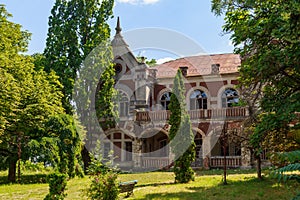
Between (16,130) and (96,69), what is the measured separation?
8.39 meters

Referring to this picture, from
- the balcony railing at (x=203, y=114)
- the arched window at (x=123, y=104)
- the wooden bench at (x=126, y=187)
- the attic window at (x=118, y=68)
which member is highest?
the attic window at (x=118, y=68)

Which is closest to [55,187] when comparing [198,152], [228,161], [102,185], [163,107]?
[102,185]

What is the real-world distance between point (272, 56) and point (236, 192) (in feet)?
15.6

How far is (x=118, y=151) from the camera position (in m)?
25.6

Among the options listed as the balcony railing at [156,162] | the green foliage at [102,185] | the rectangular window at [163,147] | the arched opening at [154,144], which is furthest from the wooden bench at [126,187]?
the rectangular window at [163,147]

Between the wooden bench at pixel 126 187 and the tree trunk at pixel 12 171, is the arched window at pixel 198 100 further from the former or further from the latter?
the wooden bench at pixel 126 187

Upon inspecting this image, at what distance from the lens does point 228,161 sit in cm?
2142

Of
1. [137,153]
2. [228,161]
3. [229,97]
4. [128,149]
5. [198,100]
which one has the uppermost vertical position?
[229,97]

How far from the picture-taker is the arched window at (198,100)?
25.3 m

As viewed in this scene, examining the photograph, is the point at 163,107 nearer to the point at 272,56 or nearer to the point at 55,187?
the point at 272,56

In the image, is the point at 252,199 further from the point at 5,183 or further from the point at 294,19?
the point at 5,183

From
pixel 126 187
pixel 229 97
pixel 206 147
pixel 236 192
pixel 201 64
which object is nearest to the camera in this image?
pixel 126 187

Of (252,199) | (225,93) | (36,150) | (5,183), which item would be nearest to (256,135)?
(252,199)

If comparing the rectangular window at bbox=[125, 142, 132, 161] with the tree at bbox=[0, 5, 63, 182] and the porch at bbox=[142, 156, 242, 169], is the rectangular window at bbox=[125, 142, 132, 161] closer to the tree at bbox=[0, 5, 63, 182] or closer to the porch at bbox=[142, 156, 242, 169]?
the porch at bbox=[142, 156, 242, 169]
